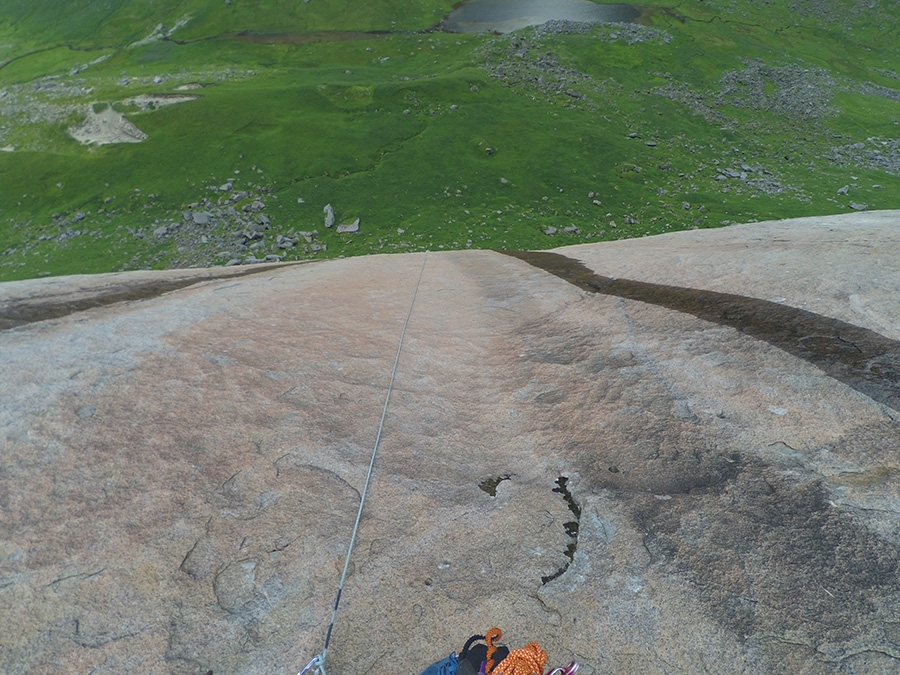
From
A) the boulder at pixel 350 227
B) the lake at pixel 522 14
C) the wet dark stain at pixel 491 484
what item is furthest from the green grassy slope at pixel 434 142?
the wet dark stain at pixel 491 484

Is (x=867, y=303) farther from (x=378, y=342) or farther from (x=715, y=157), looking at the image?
(x=715, y=157)

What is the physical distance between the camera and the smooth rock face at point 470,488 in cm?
540

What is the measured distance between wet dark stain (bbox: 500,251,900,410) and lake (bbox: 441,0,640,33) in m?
92.9

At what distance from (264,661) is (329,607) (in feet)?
2.70

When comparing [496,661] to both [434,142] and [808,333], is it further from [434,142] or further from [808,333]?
[434,142]

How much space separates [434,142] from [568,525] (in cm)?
6129

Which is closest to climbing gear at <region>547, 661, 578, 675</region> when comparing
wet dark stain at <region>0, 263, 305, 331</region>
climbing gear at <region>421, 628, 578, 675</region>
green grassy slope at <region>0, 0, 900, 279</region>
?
climbing gear at <region>421, 628, 578, 675</region>

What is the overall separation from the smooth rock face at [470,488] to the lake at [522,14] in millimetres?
95818

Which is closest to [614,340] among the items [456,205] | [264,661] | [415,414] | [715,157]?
[415,414]

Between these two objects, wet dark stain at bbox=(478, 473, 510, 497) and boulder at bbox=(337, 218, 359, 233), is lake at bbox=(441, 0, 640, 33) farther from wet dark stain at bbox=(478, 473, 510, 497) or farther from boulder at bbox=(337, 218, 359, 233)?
wet dark stain at bbox=(478, 473, 510, 497)

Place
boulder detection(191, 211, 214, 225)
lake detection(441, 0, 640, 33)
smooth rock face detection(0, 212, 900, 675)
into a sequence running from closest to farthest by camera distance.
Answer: smooth rock face detection(0, 212, 900, 675)
boulder detection(191, 211, 214, 225)
lake detection(441, 0, 640, 33)

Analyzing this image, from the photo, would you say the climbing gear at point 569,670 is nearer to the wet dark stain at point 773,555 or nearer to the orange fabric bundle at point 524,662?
the orange fabric bundle at point 524,662

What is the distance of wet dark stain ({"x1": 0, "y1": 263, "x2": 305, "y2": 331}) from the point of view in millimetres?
13898

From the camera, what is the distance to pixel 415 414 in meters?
9.52
